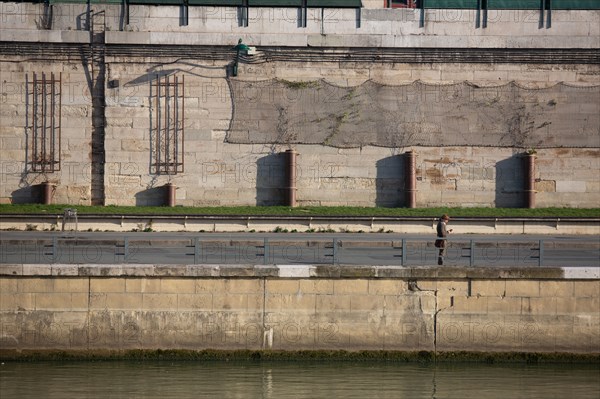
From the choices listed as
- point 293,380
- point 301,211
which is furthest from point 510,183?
point 293,380

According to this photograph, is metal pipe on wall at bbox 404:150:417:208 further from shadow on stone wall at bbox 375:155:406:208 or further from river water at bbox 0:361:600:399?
river water at bbox 0:361:600:399

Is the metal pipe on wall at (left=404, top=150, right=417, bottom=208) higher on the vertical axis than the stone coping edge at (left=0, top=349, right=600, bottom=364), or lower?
higher

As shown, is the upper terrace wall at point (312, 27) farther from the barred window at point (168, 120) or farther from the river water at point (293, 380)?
the river water at point (293, 380)

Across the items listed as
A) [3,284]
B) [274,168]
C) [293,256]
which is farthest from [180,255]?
[274,168]

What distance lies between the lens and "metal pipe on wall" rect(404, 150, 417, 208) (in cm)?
3797

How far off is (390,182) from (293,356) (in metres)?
15.0

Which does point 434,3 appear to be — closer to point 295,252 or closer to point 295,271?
point 295,252

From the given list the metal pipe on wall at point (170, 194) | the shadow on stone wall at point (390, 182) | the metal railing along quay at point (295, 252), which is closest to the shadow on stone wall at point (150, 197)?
the metal pipe on wall at point (170, 194)

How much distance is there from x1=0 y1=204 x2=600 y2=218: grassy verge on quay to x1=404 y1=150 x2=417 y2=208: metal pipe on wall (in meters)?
0.55

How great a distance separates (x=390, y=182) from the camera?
38438mm

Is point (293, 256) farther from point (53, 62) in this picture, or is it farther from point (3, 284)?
point (53, 62)

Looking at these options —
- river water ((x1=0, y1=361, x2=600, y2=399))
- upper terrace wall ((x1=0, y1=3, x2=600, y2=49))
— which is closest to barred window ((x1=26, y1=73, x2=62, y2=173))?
upper terrace wall ((x1=0, y1=3, x2=600, y2=49))

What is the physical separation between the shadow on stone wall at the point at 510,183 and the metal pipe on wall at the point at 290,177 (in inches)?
291

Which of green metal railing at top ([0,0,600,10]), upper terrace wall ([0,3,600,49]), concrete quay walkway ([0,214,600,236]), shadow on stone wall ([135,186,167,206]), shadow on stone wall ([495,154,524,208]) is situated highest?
green metal railing at top ([0,0,600,10])
